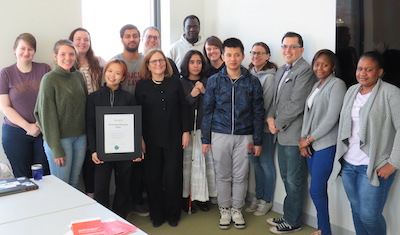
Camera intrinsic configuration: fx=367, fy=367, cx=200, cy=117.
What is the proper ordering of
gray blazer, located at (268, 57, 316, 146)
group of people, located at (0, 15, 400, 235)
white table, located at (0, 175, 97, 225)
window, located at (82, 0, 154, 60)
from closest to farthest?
white table, located at (0, 175, 97, 225) < group of people, located at (0, 15, 400, 235) < gray blazer, located at (268, 57, 316, 146) < window, located at (82, 0, 154, 60)

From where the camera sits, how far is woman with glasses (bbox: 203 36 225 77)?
3.56m

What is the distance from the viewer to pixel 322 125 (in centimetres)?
276

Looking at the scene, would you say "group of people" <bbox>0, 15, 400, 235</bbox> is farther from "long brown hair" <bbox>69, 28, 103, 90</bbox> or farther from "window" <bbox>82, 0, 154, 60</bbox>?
"window" <bbox>82, 0, 154, 60</bbox>

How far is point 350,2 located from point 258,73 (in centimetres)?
98

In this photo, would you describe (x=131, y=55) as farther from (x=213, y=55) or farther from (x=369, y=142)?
(x=369, y=142)

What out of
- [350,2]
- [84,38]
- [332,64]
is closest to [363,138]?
[332,64]

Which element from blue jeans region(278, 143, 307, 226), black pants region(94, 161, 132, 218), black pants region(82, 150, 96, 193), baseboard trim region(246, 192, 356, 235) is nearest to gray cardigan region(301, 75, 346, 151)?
blue jeans region(278, 143, 307, 226)

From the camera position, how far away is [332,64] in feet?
9.20

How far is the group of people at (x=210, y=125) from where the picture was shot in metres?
2.57

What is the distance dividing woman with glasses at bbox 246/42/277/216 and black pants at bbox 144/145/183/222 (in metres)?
0.76

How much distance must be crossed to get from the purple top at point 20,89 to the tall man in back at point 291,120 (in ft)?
6.66

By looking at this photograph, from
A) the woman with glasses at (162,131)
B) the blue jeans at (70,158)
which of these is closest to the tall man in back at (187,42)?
the woman with glasses at (162,131)

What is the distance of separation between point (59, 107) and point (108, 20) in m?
1.64

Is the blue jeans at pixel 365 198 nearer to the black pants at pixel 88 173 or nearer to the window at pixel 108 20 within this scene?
the black pants at pixel 88 173
